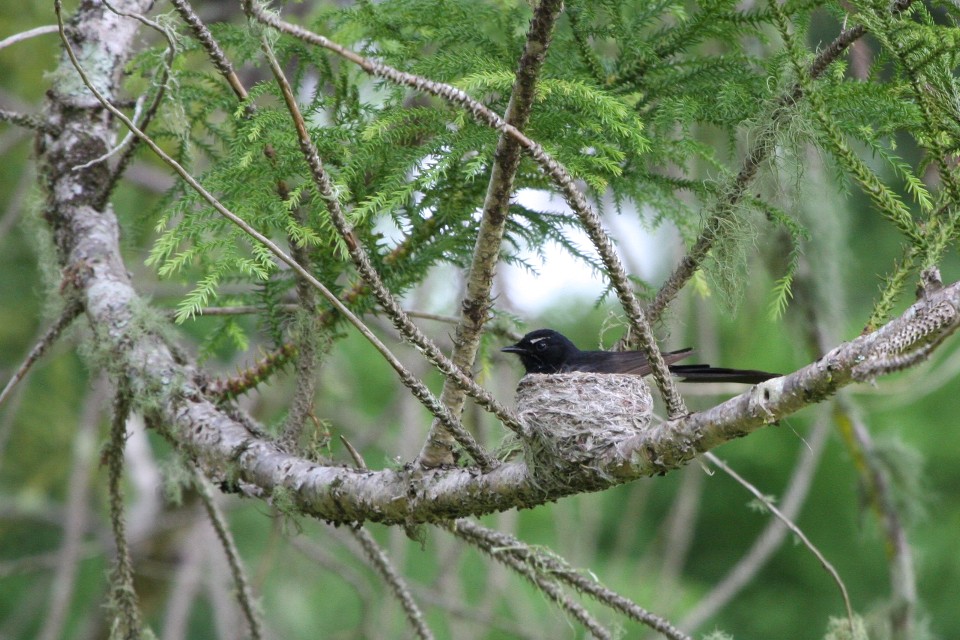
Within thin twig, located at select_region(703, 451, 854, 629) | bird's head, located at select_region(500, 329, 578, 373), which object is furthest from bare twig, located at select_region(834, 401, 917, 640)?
thin twig, located at select_region(703, 451, 854, 629)

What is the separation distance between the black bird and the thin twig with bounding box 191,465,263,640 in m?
1.39

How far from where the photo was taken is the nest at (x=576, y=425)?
2170 mm

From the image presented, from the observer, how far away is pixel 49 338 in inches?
127

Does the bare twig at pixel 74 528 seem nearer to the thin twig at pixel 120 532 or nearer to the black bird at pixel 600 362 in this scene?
the thin twig at pixel 120 532

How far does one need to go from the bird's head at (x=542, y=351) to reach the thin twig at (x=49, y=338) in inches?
74.7

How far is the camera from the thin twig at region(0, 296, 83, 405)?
3137mm

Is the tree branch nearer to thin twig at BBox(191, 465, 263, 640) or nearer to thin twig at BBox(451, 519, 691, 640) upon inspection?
thin twig at BBox(451, 519, 691, 640)

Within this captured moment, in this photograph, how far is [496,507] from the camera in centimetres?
234

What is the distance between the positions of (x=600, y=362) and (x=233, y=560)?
57.4 inches

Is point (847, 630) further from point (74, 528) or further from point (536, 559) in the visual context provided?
point (74, 528)

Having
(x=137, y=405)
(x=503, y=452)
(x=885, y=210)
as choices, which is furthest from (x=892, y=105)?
(x=137, y=405)

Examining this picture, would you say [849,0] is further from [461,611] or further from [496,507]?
[461,611]

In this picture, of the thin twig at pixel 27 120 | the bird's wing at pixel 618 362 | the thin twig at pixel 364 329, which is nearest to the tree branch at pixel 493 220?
the thin twig at pixel 364 329

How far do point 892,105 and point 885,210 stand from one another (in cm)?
52
